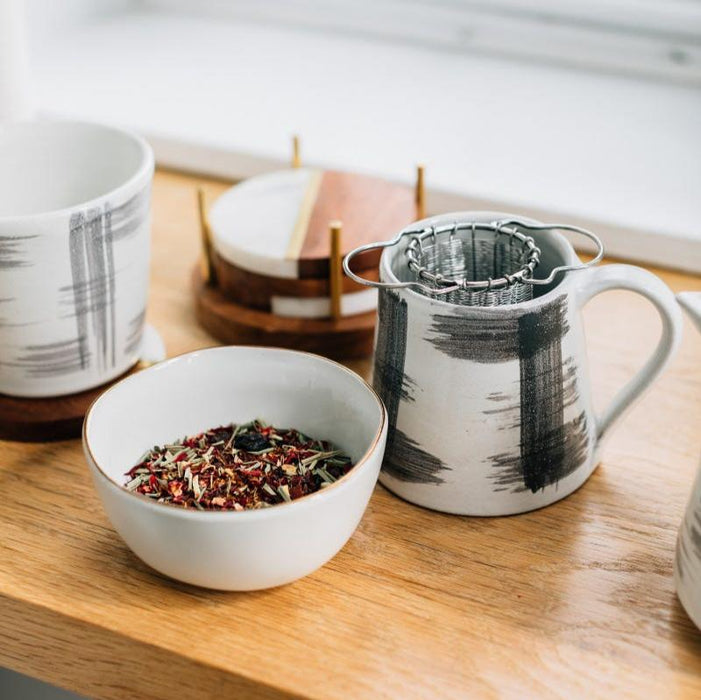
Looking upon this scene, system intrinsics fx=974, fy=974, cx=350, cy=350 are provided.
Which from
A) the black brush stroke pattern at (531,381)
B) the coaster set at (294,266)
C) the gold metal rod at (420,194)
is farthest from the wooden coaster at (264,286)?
the black brush stroke pattern at (531,381)

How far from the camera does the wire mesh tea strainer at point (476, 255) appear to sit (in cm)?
59

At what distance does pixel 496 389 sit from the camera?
0.55m

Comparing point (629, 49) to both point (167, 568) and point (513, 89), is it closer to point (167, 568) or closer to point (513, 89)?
point (513, 89)

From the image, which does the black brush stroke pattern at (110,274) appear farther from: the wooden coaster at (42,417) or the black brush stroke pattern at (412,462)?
the black brush stroke pattern at (412,462)

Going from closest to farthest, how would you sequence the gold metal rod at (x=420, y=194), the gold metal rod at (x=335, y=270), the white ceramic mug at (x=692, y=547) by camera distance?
the white ceramic mug at (x=692, y=547)
the gold metal rod at (x=335, y=270)
the gold metal rod at (x=420, y=194)

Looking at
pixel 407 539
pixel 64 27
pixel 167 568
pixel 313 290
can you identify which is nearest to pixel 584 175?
pixel 313 290

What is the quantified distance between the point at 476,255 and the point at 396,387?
0.12 metres

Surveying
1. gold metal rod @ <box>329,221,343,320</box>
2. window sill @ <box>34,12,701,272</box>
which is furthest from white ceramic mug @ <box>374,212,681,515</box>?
window sill @ <box>34,12,701,272</box>

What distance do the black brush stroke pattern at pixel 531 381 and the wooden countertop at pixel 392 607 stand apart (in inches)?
1.5

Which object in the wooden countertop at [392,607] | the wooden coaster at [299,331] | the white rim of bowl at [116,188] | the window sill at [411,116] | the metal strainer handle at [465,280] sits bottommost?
the wooden countertop at [392,607]

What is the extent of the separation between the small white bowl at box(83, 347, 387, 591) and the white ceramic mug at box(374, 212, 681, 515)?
3 cm

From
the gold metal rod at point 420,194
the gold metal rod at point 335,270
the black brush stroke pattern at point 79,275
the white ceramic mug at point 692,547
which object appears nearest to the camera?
the white ceramic mug at point 692,547

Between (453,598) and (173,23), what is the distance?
1077mm

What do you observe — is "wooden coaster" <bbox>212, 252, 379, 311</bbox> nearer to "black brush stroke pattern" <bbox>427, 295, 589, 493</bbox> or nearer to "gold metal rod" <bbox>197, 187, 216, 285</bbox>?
"gold metal rod" <bbox>197, 187, 216, 285</bbox>
